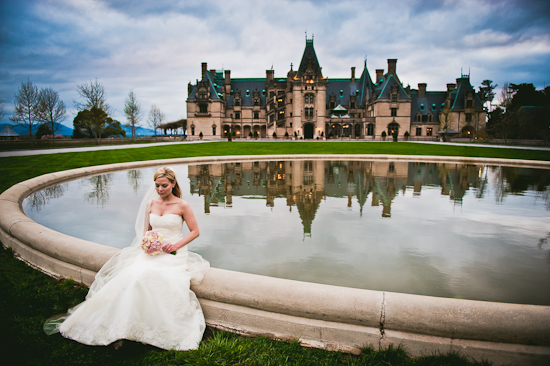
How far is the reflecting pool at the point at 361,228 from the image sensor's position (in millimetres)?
4277

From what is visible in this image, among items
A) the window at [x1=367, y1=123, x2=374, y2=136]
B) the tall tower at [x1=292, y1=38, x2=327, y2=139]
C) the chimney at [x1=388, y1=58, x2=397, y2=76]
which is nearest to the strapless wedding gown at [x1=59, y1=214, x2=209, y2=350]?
the tall tower at [x1=292, y1=38, x2=327, y2=139]

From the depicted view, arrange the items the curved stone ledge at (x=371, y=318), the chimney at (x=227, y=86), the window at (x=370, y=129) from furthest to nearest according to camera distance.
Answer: the chimney at (x=227, y=86)
the window at (x=370, y=129)
the curved stone ledge at (x=371, y=318)

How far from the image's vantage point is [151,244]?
3191 mm

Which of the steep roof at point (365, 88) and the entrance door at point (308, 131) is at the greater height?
the steep roof at point (365, 88)

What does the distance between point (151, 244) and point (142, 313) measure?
0.66 metres

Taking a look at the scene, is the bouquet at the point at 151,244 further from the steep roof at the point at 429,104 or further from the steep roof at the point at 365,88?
the steep roof at the point at 429,104

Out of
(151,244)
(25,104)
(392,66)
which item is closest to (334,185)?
(151,244)

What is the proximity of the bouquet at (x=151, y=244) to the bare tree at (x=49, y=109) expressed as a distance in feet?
143

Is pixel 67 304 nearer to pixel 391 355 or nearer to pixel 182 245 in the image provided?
pixel 182 245

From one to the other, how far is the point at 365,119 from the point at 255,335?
66.6 meters

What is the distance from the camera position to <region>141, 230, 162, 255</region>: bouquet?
3178 mm

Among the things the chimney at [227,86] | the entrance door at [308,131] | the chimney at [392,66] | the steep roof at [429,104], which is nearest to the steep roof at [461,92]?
the steep roof at [429,104]

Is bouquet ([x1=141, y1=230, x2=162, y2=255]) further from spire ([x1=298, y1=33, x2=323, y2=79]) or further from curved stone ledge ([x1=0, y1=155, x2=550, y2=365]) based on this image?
spire ([x1=298, y1=33, x2=323, y2=79])

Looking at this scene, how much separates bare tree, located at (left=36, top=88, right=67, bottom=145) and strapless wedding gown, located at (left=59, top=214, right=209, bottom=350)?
43687 millimetres
